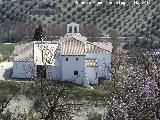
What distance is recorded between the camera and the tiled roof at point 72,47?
34.6m

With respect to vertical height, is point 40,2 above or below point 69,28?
above

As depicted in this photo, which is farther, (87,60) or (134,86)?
(87,60)

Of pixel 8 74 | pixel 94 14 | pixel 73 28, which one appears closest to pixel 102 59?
pixel 73 28

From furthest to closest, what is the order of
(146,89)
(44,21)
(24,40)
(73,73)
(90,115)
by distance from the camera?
1. (44,21)
2. (24,40)
3. (73,73)
4. (90,115)
5. (146,89)

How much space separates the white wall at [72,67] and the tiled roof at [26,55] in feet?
7.62

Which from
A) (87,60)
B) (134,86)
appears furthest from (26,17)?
(134,86)

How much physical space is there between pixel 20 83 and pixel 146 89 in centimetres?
2314

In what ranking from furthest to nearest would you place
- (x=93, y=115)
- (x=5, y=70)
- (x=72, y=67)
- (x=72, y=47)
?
1. (x=5, y=70)
2. (x=72, y=47)
3. (x=72, y=67)
4. (x=93, y=115)

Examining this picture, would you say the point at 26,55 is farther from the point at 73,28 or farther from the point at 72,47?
the point at 73,28

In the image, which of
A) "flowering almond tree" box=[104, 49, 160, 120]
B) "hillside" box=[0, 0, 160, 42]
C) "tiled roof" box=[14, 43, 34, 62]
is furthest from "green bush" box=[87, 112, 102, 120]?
"hillside" box=[0, 0, 160, 42]

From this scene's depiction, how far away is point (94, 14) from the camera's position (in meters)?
62.8

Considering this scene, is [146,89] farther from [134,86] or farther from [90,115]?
[90,115]

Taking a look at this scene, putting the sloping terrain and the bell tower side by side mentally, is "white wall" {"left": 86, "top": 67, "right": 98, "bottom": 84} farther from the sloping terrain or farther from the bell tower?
the sloping terrain

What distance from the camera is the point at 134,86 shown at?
1043 cm
